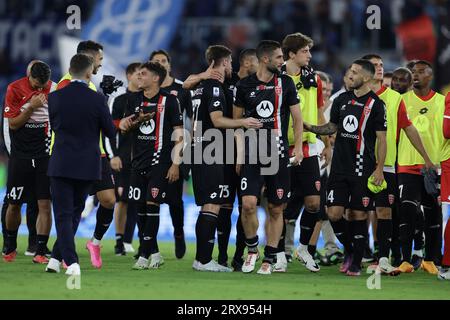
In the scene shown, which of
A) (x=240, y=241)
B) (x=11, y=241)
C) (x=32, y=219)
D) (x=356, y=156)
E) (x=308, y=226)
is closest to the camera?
(x=356, y=156)

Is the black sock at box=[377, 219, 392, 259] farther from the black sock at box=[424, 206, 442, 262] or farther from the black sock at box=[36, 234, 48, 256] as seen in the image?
the black sock at box=[36, 234, 48, 256]

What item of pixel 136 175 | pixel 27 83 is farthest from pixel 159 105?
pixel 27 83

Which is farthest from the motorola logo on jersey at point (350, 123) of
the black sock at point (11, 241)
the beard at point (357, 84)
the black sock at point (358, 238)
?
the black sock at point (11, 241)

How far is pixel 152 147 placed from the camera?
39.0 ft

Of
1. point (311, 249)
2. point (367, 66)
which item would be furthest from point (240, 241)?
point (367, 66)

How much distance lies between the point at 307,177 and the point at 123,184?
10.4 ft

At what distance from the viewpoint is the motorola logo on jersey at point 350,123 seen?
11.3 metres

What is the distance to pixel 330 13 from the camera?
27.5 m

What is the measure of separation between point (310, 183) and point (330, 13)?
1621 cm

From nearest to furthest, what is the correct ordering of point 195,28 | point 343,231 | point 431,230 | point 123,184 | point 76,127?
point 76,127, point 343,231, point 431,230, point 123,184, point 195,28

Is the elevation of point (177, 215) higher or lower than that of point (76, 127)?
lower

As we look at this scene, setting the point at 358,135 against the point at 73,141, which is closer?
the point at 73,141

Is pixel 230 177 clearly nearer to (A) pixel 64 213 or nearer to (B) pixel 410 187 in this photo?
(B) pixel 410 187
